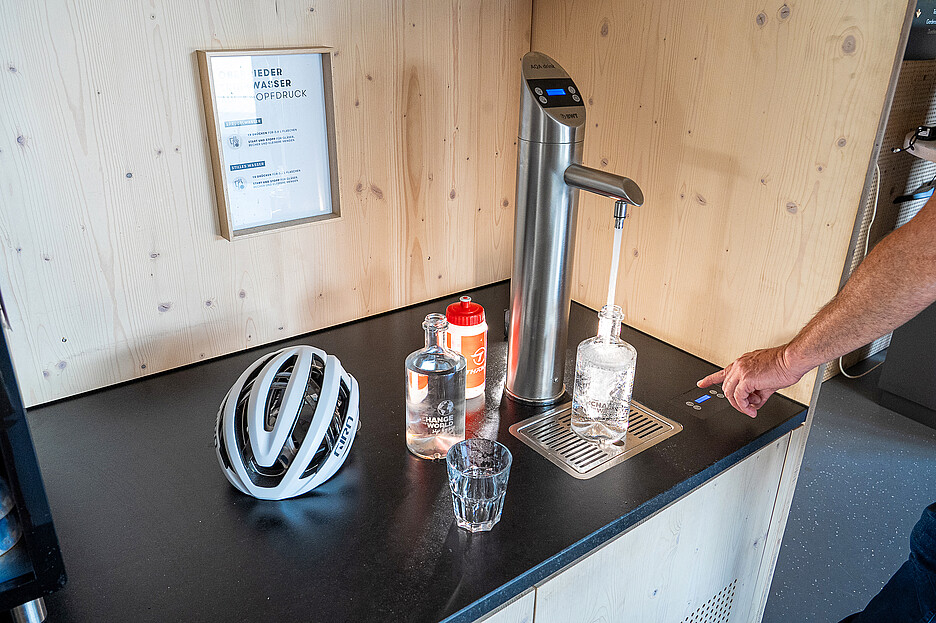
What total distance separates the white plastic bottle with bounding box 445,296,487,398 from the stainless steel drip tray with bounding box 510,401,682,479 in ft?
0.41

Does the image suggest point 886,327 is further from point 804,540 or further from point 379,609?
point 804,540

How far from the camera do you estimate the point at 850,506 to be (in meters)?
2.16

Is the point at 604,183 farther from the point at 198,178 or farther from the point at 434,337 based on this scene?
the point at 198,178

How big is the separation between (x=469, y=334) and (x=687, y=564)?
52cm

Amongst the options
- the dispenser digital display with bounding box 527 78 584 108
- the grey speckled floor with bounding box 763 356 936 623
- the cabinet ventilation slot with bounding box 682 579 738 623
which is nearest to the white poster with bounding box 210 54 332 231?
the dispenser digital display with bounding box 527 78 584 108

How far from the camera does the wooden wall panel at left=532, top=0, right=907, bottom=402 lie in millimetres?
1071

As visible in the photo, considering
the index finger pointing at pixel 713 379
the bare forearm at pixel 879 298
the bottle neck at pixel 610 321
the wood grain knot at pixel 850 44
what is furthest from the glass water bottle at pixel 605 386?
the wood grain knot at pixel 850 44

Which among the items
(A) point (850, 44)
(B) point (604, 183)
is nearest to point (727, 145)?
(A) point (850, 44)

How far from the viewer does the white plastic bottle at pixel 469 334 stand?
3.84 ft

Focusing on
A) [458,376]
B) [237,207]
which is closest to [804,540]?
[458,376]

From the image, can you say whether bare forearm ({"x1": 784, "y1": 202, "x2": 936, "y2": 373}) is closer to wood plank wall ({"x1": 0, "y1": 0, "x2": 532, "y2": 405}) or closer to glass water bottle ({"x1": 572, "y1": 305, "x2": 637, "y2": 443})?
glass water bottle ({"x1": 572, "y1": 305, "x2": 637, "y2": 443})

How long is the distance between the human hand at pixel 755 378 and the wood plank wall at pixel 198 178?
678 millimetres

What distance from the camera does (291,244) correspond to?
1344 millimetres

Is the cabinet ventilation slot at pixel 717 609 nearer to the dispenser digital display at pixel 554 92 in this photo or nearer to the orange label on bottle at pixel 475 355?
the orange label on bottle at pixel 475 355
